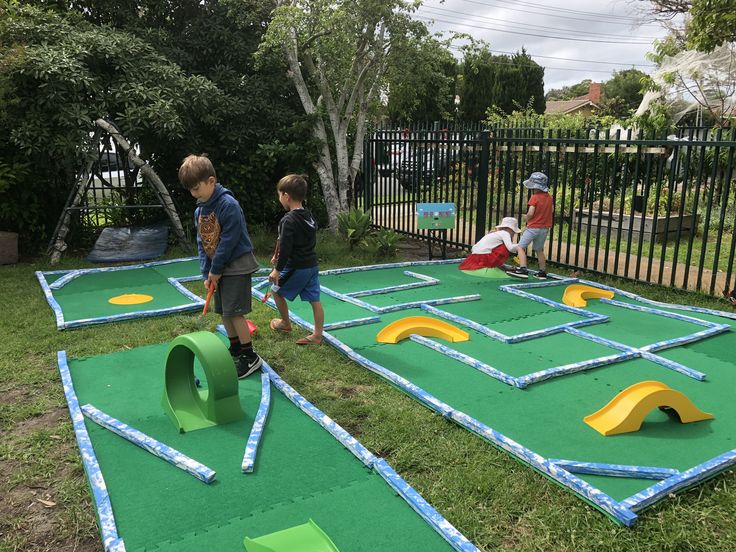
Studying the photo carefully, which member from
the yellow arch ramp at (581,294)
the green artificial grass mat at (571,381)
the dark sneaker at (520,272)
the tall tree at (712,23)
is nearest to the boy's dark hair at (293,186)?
the green artificial grass mat at (571,381)

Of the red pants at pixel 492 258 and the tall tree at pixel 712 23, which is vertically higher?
the tall tree at pixel 712 23

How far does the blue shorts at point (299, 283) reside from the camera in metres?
5.02

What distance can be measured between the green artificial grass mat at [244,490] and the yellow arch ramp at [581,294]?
3987mm

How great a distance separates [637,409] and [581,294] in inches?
138

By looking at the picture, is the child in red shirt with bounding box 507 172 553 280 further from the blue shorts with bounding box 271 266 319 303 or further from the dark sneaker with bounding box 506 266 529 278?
the blue shorts with bounding box 271 266 319 303

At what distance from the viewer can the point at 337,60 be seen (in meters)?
10.4

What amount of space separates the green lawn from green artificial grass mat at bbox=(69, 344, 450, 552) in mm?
198

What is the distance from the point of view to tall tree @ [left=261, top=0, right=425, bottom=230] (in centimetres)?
918

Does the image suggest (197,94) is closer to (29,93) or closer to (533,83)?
(29,93)

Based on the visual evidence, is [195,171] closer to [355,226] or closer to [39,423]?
[39,423]

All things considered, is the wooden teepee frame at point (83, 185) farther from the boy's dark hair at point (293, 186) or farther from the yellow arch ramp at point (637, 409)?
the yellow arch ramp at point (637, 409)

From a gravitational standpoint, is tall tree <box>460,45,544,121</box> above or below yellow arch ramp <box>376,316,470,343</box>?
above

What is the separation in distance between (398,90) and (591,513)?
1002 centimetres

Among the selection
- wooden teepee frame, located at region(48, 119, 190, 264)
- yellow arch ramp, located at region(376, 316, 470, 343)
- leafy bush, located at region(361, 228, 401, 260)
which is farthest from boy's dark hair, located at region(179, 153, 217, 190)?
leafy bush, located at region(361, 228, 401, 260)
